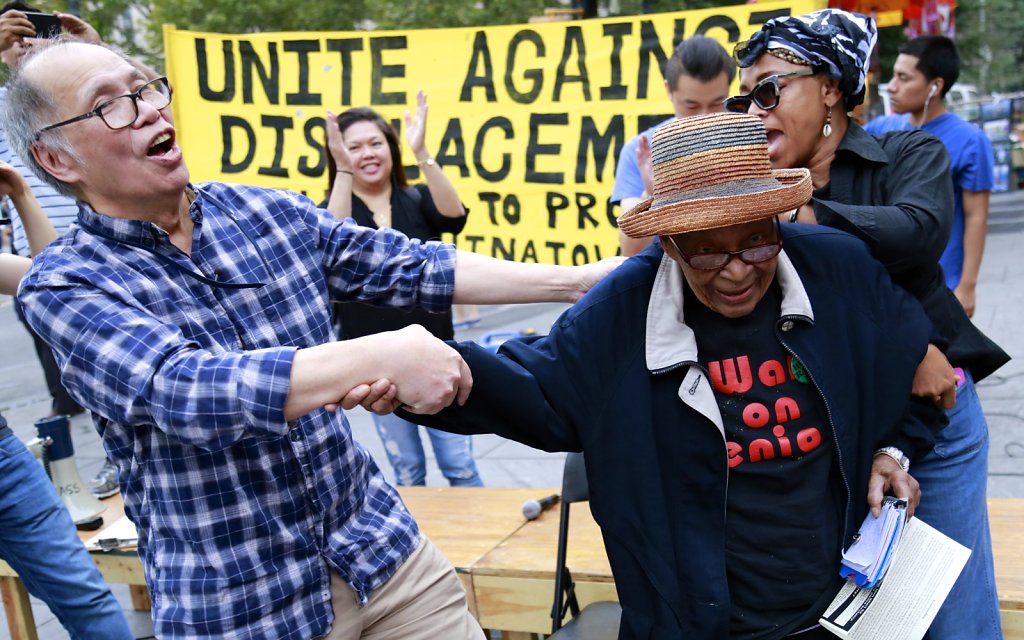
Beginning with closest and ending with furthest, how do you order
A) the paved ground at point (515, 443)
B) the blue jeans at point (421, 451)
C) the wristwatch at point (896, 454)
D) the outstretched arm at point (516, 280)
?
the wristwatch at point (896, 454)
the outstretched arm at point (516, 280)
the blue jeans at point (421, 451)
the paved ground at point (515, 443)

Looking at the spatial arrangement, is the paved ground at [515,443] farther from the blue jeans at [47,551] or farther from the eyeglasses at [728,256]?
the eyeglasses at [728,256]

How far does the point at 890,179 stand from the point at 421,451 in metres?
2.84

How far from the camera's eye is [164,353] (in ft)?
5.35

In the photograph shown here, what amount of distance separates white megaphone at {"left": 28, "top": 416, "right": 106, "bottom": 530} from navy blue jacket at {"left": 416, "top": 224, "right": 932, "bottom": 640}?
262 cm

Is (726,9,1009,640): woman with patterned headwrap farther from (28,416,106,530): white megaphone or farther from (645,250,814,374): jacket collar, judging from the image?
(28,416,106,530): white megaphone

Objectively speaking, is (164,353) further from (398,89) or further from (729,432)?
(398,89)

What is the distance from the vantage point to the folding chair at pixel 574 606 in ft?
8.80

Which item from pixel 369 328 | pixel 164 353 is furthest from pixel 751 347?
pixel 369 328

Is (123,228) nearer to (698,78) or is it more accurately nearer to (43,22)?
(43,22)

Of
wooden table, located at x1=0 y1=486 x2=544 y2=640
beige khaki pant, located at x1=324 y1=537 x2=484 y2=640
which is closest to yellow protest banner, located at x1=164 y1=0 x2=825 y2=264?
wooden table, located at x1=0 y1=486 x2=544 y2=640

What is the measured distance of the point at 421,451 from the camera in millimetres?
4465

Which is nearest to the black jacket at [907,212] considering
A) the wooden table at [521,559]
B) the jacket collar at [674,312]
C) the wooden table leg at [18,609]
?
the jacket collar at [674,312]

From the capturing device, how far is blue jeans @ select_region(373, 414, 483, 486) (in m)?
4.34

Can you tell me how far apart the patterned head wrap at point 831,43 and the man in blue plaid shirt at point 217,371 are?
111 cm
